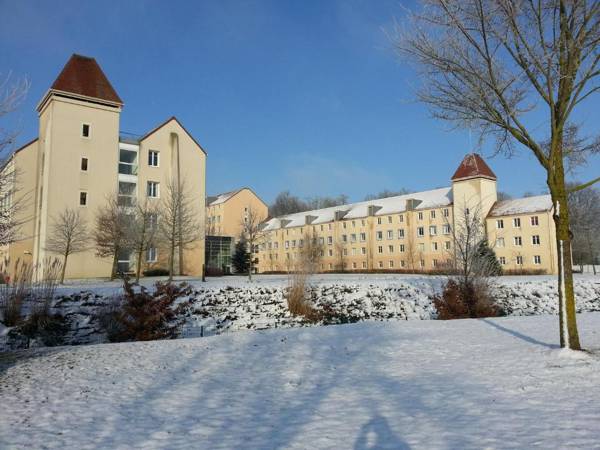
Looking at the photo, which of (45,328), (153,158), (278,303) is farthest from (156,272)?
(45,328)

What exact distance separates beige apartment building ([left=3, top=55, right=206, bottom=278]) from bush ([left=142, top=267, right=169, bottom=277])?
912mm

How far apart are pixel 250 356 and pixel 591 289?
68.3 feet

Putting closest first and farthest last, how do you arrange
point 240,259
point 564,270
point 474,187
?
point 564,270, point 474,187, point 240,259

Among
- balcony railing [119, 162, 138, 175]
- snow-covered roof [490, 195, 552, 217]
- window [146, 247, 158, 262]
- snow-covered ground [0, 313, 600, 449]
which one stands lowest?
snow-covered ground [0, 313, 600, 449]

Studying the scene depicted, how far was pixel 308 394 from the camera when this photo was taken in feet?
20.1

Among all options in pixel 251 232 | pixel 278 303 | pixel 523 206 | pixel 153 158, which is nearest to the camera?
pixel 278 303

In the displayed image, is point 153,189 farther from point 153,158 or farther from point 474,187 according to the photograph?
point 474,187

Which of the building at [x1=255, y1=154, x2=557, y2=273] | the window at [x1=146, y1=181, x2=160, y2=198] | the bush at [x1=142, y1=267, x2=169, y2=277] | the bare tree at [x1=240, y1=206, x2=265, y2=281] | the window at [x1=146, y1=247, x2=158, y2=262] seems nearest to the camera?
the bare tree at [x1=240, y1=206, x2=265, y2=281]

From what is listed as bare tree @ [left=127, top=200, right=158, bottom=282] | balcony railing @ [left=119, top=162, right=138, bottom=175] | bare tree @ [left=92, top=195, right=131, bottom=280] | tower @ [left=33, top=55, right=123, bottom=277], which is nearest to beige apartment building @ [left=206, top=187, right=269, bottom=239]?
balcony railing @ [left=119, top=162, right=138, bottom=175]

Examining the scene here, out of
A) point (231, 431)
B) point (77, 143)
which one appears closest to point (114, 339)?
point (231, 431)

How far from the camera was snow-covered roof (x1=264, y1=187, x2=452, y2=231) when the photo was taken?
59.3 m

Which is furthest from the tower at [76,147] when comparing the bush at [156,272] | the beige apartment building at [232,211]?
the beige apartment building at [232,211]

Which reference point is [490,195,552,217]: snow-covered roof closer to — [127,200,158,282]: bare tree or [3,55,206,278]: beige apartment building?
[3,55,206,278]: beige apartment building

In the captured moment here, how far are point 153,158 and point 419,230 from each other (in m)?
35.6
